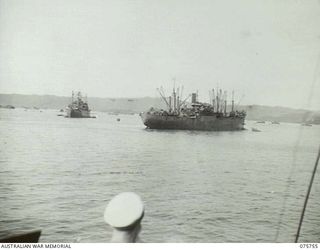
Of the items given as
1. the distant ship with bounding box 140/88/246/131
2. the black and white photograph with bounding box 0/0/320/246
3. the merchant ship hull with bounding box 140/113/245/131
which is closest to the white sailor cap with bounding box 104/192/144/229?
the black and white photograph with bounding box 0/0/320/246

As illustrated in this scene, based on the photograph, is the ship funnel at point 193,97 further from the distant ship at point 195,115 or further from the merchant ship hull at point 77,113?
the merchant ship hull at point 77,113

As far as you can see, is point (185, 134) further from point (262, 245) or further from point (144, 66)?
point (262, 245)

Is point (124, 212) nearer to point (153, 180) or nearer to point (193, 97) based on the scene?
point (153, 180)

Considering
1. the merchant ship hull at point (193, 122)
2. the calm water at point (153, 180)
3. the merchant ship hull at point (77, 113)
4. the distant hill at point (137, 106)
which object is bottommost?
the calm water at point (153, 180)

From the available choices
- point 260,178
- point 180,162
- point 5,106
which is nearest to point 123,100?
point 180,162

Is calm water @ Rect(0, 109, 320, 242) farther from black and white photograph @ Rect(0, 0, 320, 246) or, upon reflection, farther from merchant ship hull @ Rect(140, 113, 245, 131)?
merchant ship hull @ Rect(140, 113, 245, 131)

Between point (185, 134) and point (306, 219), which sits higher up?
point (185, 134)

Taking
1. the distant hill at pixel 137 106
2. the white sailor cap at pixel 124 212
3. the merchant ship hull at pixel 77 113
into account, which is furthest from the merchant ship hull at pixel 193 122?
the white sailor cap at pixel 124 212
